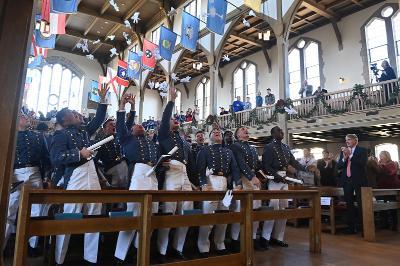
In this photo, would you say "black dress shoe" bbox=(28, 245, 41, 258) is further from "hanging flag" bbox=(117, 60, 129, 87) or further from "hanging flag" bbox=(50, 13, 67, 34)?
"hanging flag" bbox=(117, 60, 129, 87)

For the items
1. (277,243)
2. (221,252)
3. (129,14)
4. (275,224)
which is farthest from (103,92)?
(129,14)

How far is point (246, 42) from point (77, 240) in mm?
14139

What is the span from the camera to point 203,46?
14.2m

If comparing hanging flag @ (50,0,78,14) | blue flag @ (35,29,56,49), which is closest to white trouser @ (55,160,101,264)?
hanging flag @ (50,0,78,14)

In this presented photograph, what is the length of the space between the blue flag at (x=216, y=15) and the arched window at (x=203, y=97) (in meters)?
10.4

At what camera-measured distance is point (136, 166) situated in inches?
132

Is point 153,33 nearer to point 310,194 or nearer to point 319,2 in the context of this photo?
point 319,2

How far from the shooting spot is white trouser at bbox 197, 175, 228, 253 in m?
3.29

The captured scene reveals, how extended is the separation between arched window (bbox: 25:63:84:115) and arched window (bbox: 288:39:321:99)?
12815mm

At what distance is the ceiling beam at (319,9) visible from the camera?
11984 millimetres

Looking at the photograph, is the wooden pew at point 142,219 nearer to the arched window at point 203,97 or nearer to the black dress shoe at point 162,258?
the black dress shoe at point 162,258

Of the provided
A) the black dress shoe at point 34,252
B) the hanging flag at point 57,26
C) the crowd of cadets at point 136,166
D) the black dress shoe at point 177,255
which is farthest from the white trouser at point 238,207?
the hanging flag at point 57,26

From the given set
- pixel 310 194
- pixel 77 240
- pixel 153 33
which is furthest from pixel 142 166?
pixel 153 33

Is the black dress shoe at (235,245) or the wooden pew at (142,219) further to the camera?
the black dress shoe at (235,245)
